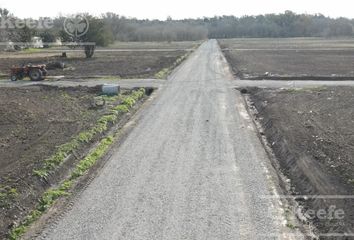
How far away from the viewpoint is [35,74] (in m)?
35.7

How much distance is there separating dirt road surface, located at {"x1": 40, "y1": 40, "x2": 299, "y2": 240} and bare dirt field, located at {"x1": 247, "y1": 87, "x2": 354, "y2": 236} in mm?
873

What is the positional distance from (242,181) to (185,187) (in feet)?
5.47

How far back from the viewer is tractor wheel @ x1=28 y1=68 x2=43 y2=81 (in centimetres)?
3562

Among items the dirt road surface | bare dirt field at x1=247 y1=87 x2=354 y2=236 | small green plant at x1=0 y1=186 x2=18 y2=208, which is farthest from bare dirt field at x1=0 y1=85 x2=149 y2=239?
bare dirt field at x1=247 y1=87 x2=354 y2=236

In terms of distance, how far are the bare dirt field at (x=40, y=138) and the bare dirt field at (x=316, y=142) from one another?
22.1 feet

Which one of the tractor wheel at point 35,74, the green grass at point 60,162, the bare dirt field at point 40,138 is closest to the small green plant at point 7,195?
the bare dirt field at point 40,138

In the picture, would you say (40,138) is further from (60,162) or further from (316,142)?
(316,142)

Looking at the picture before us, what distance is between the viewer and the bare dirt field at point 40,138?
11252 mm

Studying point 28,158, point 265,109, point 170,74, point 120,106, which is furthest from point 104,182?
point 170,74

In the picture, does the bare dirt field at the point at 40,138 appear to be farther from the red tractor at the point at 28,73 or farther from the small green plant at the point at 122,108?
the red tractor at the point at 28,73

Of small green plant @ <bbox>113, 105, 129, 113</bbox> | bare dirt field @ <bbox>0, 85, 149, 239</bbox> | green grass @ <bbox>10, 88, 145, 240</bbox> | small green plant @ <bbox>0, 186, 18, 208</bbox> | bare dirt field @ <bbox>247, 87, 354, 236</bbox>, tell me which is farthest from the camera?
small green plant @ <bbox>113, 105, 129, 113</bbox>

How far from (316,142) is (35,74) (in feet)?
85.8

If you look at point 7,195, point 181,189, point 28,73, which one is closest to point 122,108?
point 181,189

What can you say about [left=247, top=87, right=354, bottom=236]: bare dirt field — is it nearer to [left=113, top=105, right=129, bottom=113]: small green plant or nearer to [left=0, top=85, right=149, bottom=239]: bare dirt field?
[left=113, top=105, right=129, bottom=113]: small green plant
